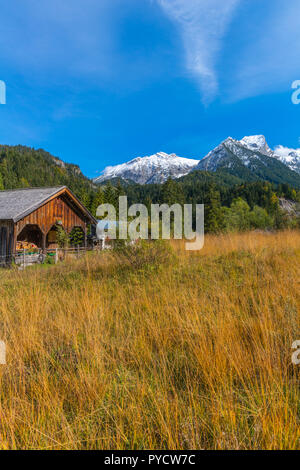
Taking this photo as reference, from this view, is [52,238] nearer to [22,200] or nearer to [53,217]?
[53,217]

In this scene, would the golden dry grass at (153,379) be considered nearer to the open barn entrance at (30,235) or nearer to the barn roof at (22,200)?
the barn roof at (22,200)

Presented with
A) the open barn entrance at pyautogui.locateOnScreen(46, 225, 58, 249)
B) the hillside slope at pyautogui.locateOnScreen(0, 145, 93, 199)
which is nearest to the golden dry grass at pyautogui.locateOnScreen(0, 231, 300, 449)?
the open barn entrance at pyautogui.locateOnScreen(46, 225, 58, 249)

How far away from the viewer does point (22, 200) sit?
15.0 meters

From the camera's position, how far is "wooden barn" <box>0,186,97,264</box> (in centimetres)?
1323

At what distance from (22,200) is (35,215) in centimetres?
155

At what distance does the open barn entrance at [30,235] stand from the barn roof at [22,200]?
2.30 meters

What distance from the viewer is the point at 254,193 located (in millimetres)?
64625

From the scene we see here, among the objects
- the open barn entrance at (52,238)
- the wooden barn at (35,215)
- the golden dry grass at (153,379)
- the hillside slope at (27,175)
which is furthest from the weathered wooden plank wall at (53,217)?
the hillside slope at (27,175)

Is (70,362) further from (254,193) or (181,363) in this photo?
(254,193)

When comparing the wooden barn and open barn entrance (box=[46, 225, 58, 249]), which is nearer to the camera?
the wooden barn

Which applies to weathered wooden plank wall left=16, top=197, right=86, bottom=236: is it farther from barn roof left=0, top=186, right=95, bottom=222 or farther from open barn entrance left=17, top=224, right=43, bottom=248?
open barn entrance left=17, top=224, right=43, bottom=248

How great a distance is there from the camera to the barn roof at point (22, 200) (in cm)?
1318

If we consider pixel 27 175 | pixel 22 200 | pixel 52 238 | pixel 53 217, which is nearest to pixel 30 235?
pixel 52 238
